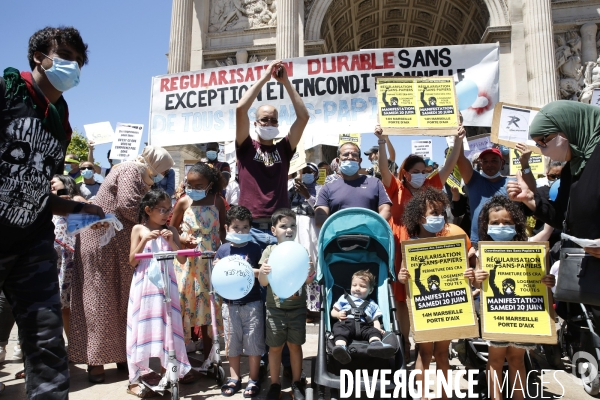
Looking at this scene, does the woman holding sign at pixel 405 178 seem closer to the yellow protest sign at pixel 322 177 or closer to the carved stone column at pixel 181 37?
the yellow protest sign at pixel 322 177

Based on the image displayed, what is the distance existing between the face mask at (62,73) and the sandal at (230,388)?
9.12 feet

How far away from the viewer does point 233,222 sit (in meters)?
4.24

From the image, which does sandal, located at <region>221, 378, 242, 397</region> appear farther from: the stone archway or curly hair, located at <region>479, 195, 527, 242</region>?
the stone archway

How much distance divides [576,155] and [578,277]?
0.78 meters

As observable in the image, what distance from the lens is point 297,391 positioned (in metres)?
3.79

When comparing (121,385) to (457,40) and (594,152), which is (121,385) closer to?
(594,152)

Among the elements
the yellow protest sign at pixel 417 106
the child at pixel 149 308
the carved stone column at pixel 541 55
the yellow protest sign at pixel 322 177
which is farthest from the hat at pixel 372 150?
the carved stone column at pixel 541 55

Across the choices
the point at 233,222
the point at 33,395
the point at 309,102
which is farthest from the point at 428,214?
the point at 309,102

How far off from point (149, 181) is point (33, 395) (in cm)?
267

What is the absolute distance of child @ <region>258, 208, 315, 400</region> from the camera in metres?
3.96

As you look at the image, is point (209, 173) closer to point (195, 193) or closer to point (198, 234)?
point (195, 193)

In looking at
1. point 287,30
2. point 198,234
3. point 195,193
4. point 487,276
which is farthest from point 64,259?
point 287,30

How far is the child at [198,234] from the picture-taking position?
4.72 m

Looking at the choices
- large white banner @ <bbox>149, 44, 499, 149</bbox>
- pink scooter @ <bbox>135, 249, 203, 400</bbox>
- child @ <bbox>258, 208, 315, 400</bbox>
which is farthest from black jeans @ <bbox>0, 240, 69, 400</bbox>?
large white banner @ <bbox>149, 44, 499, 149</bbox>
